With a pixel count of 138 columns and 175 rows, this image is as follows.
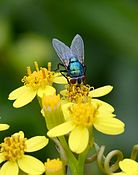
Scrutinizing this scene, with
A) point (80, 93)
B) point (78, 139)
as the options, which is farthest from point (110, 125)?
point (80, 93)

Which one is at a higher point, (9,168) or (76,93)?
(76,93)

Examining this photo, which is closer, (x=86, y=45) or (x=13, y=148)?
(x=13, y=148)

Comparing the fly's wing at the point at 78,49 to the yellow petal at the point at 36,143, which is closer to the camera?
the yellow petal at the point at 36,143

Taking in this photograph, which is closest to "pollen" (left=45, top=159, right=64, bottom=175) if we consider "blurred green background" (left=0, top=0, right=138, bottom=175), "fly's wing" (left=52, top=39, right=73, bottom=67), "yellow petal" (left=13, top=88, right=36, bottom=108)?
"yellow petal" (left=13, top=88, right=36, bottom=108)

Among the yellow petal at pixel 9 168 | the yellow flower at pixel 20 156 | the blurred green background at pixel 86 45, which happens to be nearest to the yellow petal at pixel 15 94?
the yellow flower at pixel 20 156

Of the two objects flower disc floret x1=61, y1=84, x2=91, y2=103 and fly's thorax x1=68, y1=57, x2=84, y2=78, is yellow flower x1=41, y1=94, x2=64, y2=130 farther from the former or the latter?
fly's thorax x1=68, y1=57, x2=84, y2=78

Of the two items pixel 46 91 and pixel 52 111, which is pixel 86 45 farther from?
pixel 52 111

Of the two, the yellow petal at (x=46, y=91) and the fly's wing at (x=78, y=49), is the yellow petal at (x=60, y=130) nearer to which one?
the yellow petal at (x=46, y=91)

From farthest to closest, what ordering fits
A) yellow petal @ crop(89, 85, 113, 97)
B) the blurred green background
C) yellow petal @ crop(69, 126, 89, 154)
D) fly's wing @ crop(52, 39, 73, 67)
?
the blurred green background < fly's wing @ crop(52, 39, 73, 67) < yellow petal @ crop(89, 85, 113, 97) < yellow petal @ crop(69, 126, 89, 154)
